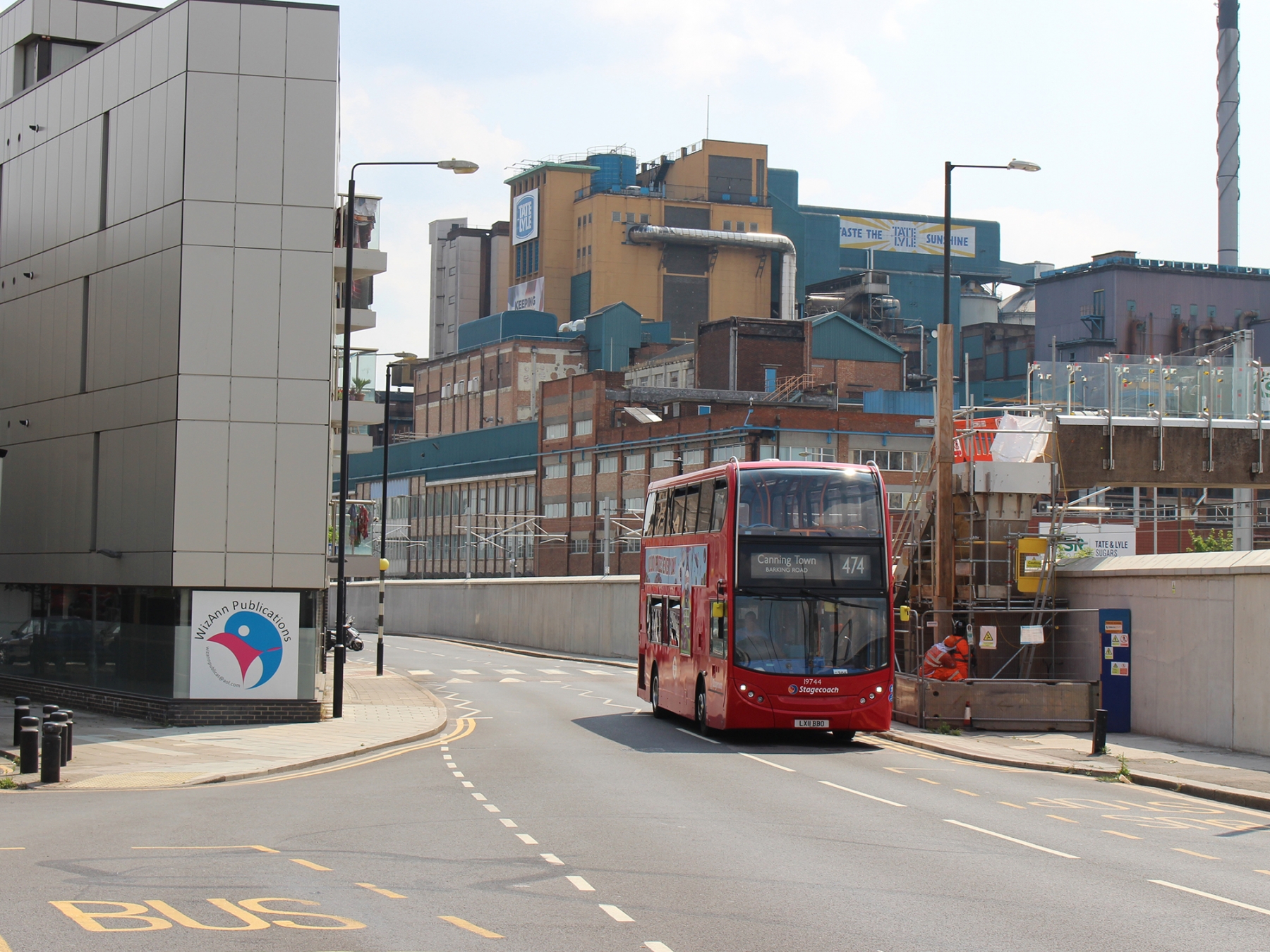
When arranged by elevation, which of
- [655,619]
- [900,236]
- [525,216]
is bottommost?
[655,619]

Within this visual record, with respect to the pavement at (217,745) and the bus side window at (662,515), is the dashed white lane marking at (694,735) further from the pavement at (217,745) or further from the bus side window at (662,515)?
the pavement at (217,745)

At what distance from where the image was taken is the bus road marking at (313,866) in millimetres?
11586

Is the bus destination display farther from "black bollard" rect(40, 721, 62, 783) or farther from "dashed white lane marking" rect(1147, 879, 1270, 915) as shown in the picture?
"dashed white lane marking" rect(1147, 879, 1270, 915)

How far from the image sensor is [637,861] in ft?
39.2

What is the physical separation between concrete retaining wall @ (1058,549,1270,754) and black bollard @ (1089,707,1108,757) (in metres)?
2.25

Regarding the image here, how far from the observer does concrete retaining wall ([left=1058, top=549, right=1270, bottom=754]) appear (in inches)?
843

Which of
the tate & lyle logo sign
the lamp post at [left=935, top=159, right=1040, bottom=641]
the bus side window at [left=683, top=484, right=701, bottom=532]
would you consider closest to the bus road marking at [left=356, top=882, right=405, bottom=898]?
the bus side window at [left=683, top=484, right=701, bottom=532]

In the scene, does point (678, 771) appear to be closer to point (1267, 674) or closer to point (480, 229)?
point (1267, 674)

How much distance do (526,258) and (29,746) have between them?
11358cm

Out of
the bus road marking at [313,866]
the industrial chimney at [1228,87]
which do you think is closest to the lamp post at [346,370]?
the bus road marking at [313,866]

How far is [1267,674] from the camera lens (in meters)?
21.0

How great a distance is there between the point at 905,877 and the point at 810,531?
11858 millimetres

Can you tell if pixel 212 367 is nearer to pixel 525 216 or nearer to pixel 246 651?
pixel 246 651

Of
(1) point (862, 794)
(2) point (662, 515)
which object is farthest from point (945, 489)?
(1) point (862, 794)
